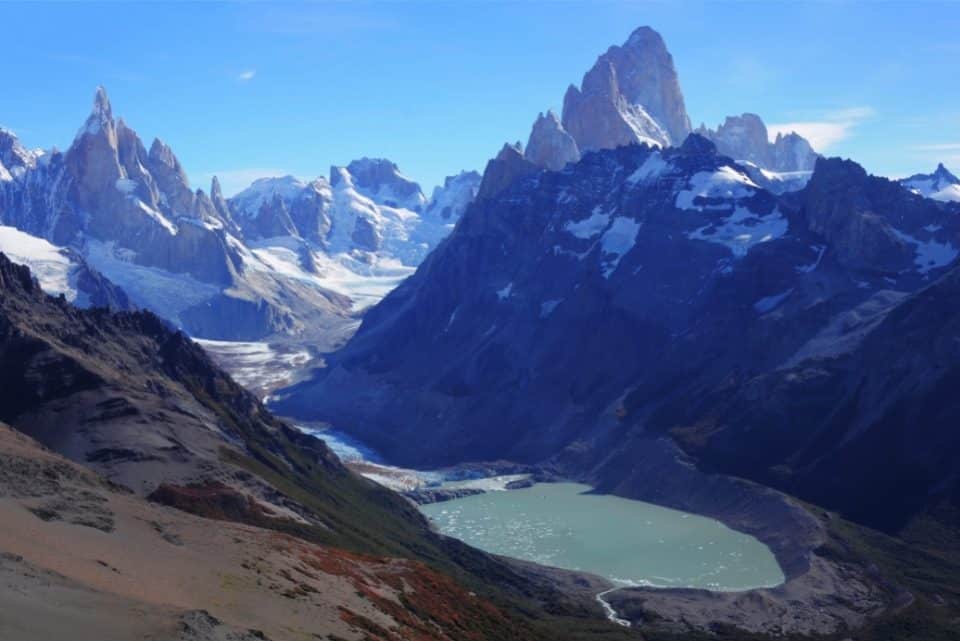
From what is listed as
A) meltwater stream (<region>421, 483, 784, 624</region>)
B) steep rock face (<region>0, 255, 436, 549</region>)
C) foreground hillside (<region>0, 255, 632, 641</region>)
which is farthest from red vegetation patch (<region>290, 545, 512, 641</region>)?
meltwater stream (<region>421, 483, 784, 624</region>)

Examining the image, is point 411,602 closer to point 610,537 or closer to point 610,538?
point 610,538

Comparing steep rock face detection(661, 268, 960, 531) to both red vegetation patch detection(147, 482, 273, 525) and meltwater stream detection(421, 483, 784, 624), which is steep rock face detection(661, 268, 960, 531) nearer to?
meltwater stream detection(421, 483, 784, 624)

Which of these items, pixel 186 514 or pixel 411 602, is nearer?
pixel 411 602

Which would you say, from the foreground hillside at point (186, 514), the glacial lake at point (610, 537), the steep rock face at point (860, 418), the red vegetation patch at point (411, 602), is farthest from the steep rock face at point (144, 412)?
the steep rock face at point (860, 418)

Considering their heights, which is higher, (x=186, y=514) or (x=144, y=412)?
(x=144, y=412)

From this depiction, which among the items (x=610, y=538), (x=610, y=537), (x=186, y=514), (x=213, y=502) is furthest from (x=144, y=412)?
(x=610, y=537)

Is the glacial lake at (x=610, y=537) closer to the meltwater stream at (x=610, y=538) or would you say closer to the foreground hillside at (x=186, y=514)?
the meltwater stream at (x=610, y=538)

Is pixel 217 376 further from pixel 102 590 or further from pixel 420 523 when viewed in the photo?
pixel 102 590
